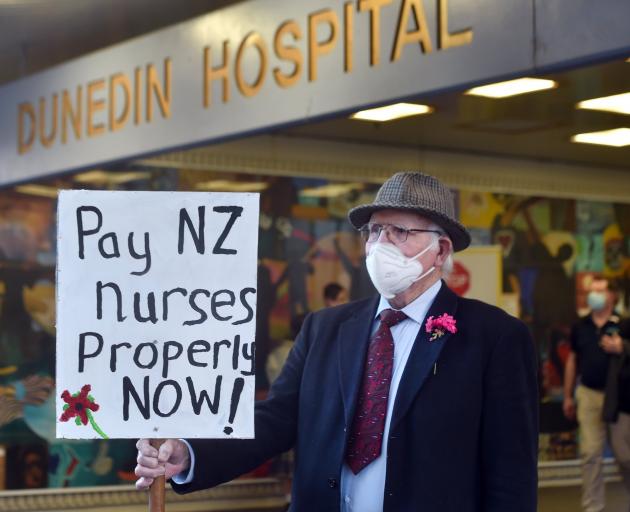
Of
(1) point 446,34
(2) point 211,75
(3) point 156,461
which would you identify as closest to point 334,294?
(2) point 211,75

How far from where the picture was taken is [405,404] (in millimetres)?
3123

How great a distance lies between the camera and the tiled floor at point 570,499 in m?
9.94

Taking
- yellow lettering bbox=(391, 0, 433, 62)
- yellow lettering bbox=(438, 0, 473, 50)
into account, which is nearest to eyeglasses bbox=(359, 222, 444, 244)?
yellow lettering bbox=(438, 0, 473, 50)

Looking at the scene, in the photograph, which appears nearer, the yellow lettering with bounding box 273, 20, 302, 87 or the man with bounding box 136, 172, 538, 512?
the man with bounding box 136, 172, 538, 512

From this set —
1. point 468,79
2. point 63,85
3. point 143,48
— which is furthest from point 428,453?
point 63,85

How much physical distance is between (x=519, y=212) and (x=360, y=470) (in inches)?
317

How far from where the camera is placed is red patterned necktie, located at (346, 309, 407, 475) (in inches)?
125

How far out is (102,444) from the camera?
959cm

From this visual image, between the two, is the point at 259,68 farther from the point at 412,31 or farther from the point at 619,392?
the point at 619,392

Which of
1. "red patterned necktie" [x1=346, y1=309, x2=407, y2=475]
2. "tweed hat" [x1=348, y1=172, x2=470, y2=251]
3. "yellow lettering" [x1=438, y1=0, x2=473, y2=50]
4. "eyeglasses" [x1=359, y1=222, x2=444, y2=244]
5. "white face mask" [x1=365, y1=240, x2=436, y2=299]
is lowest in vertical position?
"red patterned necktie" [x1=346, y1=309, x2=407, y2=475]

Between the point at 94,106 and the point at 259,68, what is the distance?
1.58 metres

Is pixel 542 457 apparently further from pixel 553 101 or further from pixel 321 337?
pixel 321 337

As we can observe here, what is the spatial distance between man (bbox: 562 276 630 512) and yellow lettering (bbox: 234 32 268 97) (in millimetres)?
4101

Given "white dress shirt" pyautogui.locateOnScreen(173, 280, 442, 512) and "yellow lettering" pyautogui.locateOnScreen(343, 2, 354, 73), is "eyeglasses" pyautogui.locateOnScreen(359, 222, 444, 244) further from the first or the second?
"yellow lettering" pyautogui.locateOnScreen(343, 2, 354, 73)
